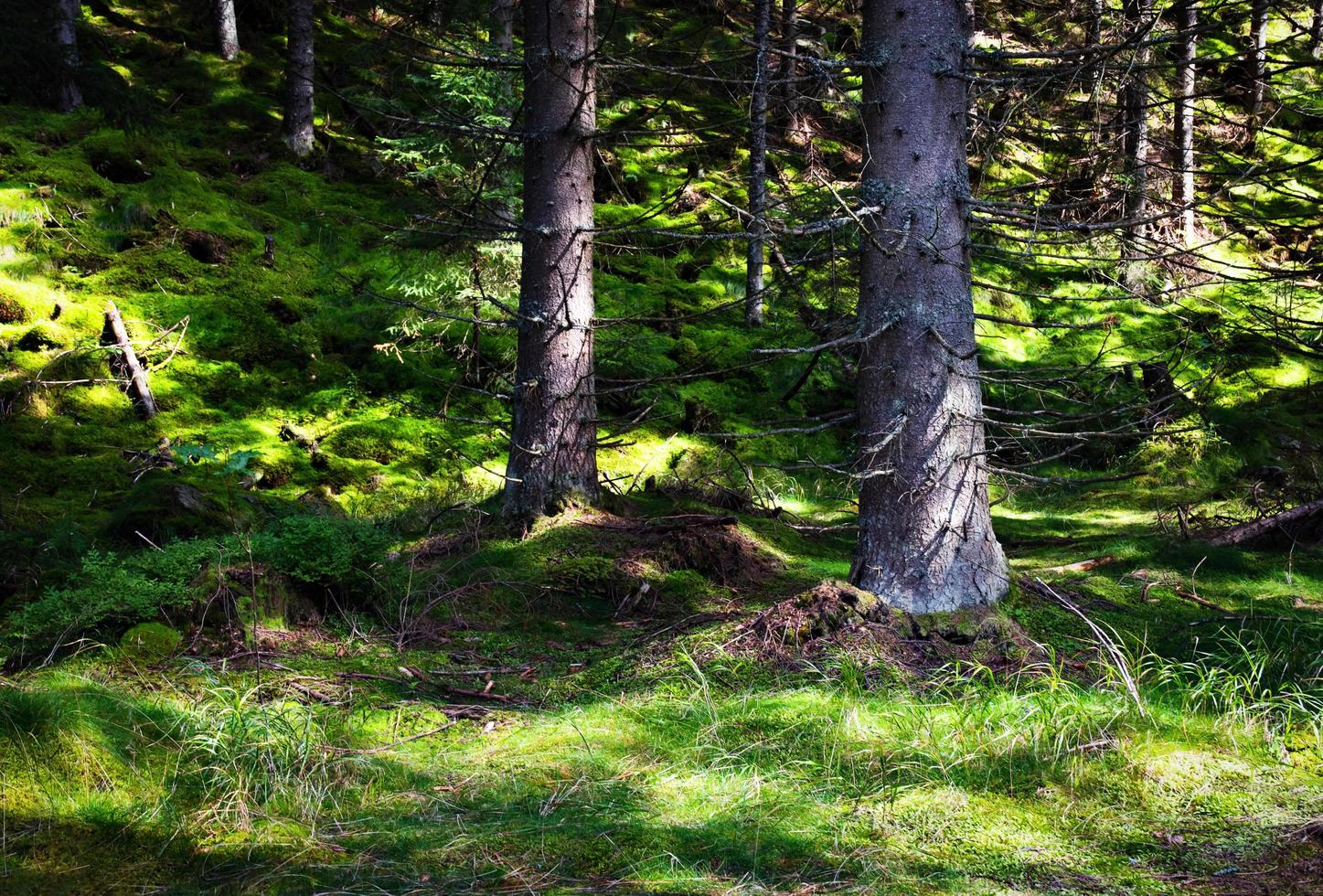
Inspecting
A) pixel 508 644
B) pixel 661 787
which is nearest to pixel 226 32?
pixel 508 644

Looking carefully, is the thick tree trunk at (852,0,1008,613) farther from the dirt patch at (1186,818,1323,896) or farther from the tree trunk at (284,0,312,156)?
the tree trunk at (284,0,312,156)

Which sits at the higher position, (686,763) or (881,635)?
(881,635)

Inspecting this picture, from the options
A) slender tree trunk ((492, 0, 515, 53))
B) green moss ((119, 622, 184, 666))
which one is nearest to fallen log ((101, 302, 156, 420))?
slender tree trunk ((492, 0, 515, 53))

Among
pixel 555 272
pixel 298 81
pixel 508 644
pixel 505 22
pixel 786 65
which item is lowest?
pixel 508 644

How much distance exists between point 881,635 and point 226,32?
1818cm

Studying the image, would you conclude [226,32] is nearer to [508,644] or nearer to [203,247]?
[203,247]

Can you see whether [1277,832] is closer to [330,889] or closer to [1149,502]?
[330,889]

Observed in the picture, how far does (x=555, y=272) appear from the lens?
683cm

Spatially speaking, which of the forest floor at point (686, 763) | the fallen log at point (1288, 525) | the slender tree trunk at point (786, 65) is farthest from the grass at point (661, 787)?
the fallen log at point (1288, 525)

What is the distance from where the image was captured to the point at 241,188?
13.5m

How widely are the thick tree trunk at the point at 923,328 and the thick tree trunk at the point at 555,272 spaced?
2.69 metres

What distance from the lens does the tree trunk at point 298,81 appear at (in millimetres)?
14492

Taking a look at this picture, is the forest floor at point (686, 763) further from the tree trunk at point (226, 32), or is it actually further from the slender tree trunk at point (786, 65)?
the tree trunk at point (226, 32)

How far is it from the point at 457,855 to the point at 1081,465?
33.7ft
